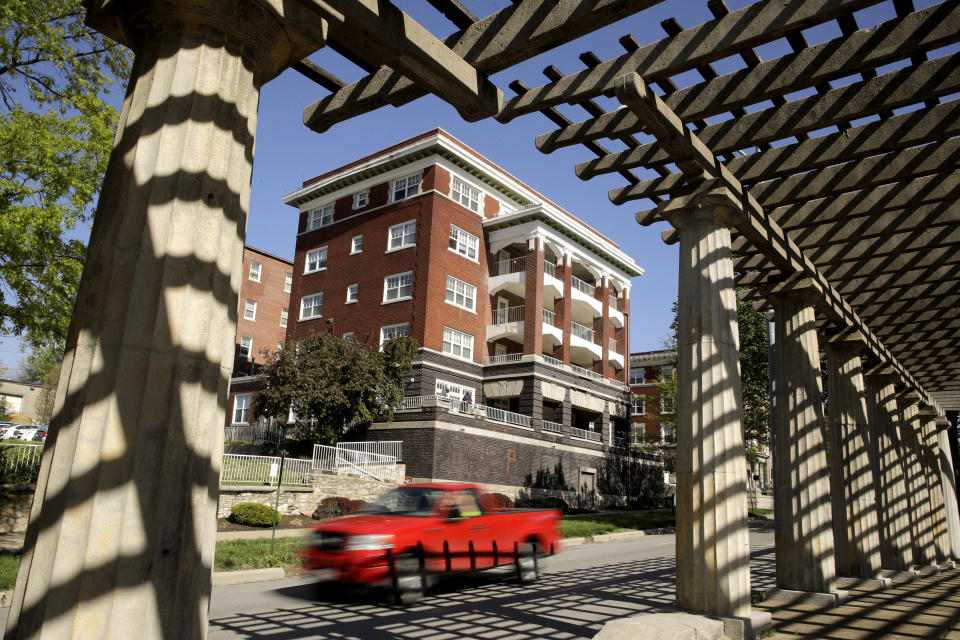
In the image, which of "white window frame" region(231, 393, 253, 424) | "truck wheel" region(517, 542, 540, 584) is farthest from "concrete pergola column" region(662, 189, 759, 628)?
"white window frame" region(231, 393, 253, 424)

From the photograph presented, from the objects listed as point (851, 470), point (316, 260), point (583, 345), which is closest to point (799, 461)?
point (851, 470)

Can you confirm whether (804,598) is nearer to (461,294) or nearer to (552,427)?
(552,427)

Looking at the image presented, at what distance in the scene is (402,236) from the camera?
1443 inches

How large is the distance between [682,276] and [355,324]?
30.5 metres

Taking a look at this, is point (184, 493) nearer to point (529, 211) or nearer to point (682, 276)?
point (682, 276)

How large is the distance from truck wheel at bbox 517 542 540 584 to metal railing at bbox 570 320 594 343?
95.9 feet

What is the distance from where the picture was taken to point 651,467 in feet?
146

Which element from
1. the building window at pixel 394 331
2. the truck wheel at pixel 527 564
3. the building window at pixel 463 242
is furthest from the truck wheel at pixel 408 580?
the building window at pixel 463 242

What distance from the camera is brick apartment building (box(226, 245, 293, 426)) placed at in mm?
47688

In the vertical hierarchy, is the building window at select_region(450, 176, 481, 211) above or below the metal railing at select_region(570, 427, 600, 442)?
above

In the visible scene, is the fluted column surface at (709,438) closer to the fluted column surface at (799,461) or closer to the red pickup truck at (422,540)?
the fluted column surface at (799,461)

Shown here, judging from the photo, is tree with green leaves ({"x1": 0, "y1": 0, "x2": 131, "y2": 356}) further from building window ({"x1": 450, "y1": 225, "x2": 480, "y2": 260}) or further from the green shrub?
building window ({"x1": 450, "y1": 225, "x2": 480, "y2": 260})

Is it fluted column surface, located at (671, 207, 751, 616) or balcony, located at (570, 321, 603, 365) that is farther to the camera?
balcony, located at (570, 321, 603, 365)

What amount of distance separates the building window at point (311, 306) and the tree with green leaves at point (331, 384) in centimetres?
926
